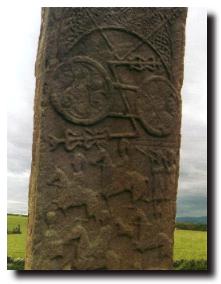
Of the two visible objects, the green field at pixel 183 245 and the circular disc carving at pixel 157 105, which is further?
the green field at pixel 183 245

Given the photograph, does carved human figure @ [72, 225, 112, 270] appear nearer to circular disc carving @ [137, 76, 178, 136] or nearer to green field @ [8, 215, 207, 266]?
circular disc carving @ [137, 76, 178, 136]

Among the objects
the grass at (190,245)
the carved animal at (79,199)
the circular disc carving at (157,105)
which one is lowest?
the grass at (190,245)

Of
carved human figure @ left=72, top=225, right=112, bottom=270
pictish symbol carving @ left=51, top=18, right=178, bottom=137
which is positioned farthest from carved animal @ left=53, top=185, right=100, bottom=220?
pictish symbol carving @ left=51, top=18, right=178, bottom=137

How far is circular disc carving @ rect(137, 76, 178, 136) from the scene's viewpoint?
4.43 m

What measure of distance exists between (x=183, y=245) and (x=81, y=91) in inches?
174

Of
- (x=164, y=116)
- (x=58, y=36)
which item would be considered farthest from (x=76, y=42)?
(x=164, y=116)

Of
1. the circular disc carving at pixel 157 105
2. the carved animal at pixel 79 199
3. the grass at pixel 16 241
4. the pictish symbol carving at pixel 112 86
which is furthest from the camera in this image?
the grass at pixel 16 241

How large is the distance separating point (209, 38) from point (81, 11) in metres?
1.35

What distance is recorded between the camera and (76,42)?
4316 millimetres

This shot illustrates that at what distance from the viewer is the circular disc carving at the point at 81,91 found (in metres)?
4.24

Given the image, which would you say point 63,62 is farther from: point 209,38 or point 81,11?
point 209,38

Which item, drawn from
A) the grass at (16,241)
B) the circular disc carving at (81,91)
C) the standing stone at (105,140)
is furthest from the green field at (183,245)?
the circular disc carving at (81,91)

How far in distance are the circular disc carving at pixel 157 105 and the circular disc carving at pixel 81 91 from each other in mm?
345

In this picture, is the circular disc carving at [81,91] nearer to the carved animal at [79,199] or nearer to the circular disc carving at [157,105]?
the circular disc carving at [157,105]
